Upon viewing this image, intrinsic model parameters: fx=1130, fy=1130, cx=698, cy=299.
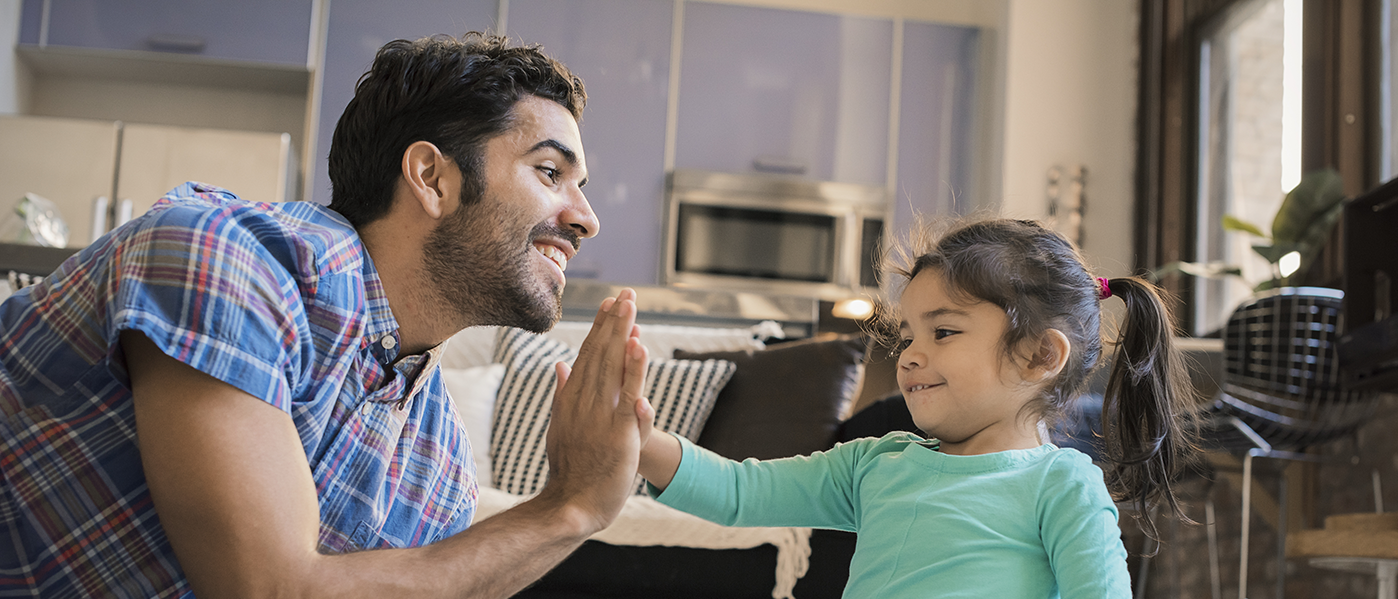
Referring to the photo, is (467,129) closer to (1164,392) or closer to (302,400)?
(302,400)

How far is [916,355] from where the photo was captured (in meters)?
1.27

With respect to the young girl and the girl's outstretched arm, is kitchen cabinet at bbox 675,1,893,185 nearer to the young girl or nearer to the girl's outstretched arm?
the young girl

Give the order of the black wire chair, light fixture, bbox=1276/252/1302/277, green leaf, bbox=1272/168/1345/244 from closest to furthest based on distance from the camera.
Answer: the black wire chair
green leaf, bbox=1272/168/1345/244
light fixture, bbox=1276/252/1302/277

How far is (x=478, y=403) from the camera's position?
7.86 feet

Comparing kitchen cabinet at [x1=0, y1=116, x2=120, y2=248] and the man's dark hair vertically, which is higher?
kitchen cabinet at [x1=0, y1=116, x2=120, y2=248]

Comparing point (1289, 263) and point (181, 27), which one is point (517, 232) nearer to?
point (1289, 263)

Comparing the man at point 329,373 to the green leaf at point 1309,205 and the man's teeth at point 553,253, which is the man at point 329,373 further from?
the green leaf at point 1309,205

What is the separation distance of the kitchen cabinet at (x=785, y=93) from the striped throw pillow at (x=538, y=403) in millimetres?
2912

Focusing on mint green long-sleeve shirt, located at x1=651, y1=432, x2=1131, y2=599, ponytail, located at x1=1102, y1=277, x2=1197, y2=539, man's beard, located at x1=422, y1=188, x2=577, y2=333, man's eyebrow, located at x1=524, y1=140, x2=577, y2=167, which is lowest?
mint green long-sleeve shirt, located at x1=651, y1=432, x2=1131, y2=599

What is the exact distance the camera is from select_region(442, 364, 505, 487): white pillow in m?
2.36

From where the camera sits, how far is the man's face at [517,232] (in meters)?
1.14

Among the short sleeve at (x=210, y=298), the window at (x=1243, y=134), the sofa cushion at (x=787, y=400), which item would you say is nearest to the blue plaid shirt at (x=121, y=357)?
the short sleeve at (x=210, y=298)

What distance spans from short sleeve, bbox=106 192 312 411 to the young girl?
1.45ft

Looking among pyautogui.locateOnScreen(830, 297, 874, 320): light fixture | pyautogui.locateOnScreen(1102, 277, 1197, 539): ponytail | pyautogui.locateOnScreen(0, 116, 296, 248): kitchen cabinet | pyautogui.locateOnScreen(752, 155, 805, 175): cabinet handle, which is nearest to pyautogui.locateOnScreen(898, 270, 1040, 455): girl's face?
pyautogui.locateOnScreen(1102, 277, 1197, 539): ponytail
